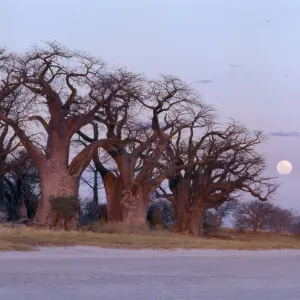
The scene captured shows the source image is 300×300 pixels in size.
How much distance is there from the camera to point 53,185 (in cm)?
3738

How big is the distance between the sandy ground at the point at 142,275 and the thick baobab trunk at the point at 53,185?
14.4 meters

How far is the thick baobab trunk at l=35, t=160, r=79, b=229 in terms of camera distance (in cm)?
3678

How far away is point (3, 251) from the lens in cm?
1961

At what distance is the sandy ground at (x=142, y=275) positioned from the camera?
1272 cm

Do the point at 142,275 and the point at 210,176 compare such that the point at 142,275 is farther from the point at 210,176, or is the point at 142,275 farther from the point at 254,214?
the point at 254,214

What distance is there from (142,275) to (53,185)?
22.2m

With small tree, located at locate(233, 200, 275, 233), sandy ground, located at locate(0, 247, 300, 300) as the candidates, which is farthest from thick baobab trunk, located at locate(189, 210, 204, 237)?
sandy ground, located at locate(0, 247, 300, 300)

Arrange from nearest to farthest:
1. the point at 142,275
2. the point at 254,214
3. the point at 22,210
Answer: the point at 142,275 → the point at 22,210 → the point at 254,214

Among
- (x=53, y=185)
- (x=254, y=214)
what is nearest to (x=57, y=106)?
(x=53, y=185)

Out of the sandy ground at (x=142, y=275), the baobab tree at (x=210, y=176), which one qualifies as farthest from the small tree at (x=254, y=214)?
the sandy ground at (x=142, y=275)

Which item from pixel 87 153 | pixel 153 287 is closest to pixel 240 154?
pixel 87 153

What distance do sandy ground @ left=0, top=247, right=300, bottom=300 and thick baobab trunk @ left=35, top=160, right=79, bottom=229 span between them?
1437 centimetres

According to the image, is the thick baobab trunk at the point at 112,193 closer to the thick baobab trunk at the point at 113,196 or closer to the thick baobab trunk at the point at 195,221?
the thick baobab trunk at the point at 113,196

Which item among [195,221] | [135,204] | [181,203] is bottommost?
[195,221]
